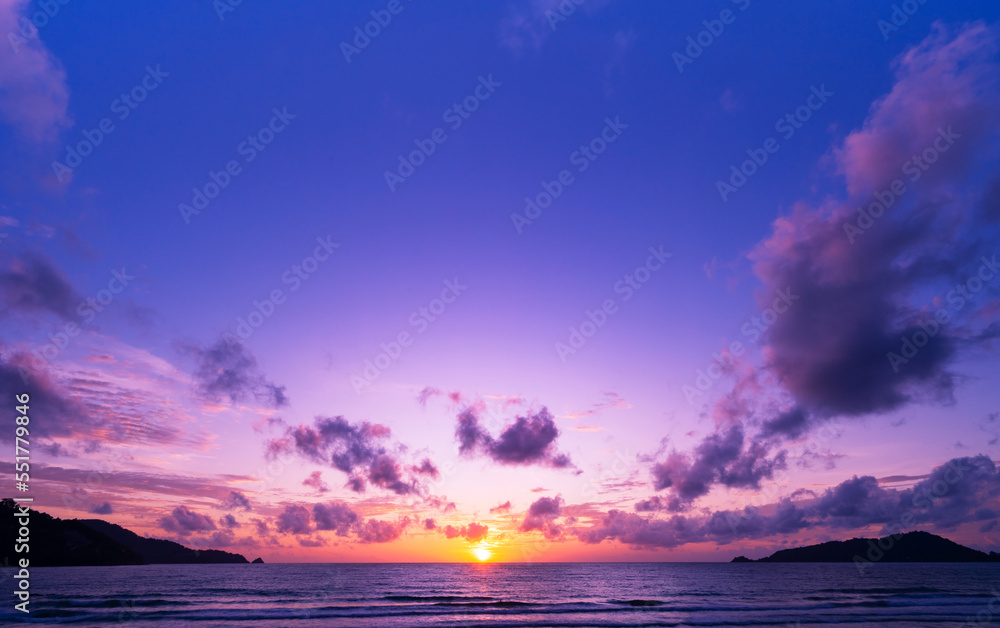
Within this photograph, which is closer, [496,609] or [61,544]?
[496,609]

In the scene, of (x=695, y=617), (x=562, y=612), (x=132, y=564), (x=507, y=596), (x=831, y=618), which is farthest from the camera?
(x=132, y=564)

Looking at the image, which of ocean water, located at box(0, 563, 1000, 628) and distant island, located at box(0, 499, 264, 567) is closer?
ocean water, located at box(0, 563, 1000, 628)

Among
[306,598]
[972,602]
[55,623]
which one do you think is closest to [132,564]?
[306,598]

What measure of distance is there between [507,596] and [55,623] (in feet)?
182

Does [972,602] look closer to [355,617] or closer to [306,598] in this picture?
[355,617]

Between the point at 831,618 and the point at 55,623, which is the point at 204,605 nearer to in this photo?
the point at 55,623

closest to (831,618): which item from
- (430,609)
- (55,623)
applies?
(430,609)

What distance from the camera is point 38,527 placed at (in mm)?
164375

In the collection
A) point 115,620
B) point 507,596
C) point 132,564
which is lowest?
point 132,564

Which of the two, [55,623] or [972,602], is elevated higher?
[55,623]

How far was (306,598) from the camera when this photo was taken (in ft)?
232

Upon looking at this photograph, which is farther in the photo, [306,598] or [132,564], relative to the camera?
[132,564]

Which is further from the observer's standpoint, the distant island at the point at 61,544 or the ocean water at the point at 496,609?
the distant island at the point at 61,544

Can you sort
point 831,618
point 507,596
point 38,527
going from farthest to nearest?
point 38,527 < point 507,596 < point 831,618
